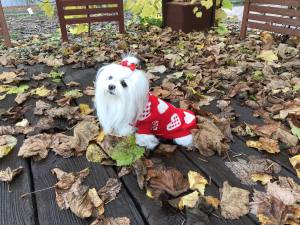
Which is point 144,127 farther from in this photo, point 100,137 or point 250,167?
point 250,167

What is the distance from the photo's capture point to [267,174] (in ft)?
5.94

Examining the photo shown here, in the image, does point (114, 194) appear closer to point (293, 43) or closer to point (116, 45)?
point (116, 45)

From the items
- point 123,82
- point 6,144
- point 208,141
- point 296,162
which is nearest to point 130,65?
point 123,82

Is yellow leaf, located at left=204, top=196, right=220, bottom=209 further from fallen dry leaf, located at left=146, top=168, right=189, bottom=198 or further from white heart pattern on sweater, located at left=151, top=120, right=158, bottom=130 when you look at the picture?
white heart pattern on sweater, located at left=151, top=120, right=158, bottom=130

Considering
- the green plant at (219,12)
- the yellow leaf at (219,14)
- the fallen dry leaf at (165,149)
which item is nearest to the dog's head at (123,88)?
the fallen dry leaf at (165,149)

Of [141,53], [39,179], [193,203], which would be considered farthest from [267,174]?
[141,53]

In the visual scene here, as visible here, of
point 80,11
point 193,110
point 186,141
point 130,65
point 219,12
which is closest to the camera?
point 130,65

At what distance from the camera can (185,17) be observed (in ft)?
17.6

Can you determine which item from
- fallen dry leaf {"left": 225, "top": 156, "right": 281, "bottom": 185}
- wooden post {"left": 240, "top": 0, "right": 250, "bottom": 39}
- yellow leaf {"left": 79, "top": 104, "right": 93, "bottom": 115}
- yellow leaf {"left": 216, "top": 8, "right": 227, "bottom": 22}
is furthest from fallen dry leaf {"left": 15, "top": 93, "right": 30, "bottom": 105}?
yellow leaf {"left": 216, "top": 8, "right": 227, "bottom": 22}

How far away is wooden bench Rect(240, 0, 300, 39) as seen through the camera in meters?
4.33

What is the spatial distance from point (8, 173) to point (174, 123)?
106cm

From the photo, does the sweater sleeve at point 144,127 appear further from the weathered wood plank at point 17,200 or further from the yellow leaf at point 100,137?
the weathered wood plank at point 17,200

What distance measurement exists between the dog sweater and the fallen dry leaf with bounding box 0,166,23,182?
769 millimetres

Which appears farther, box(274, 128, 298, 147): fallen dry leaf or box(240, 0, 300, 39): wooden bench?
box(240, 0, 300, 39): wooden bench
